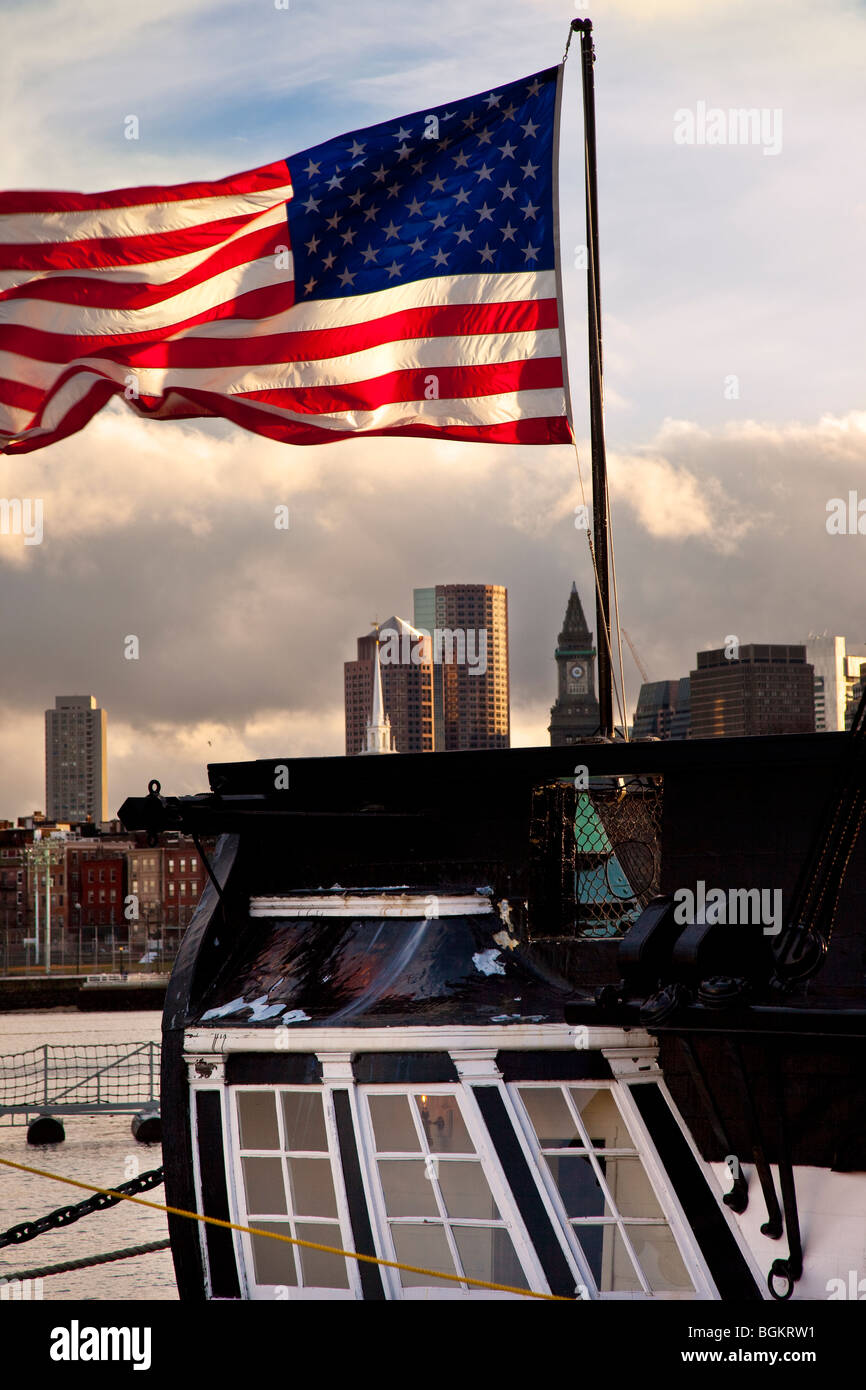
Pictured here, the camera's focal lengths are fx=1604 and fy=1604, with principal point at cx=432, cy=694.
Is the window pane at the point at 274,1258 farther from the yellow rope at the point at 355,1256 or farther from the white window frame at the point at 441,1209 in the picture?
the white window frame at the point at 441,1209

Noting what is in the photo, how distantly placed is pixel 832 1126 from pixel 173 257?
410 inches

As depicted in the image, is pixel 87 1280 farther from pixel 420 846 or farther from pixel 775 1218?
pixel 775 1218

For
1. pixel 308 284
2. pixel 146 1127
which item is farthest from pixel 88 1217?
pixel 308 284

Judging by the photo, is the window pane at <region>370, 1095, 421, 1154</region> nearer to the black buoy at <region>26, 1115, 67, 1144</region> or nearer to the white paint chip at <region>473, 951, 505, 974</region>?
the white paint chip at <region>473, 951, 505, 974</region>

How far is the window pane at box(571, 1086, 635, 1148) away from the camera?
37.4 ft

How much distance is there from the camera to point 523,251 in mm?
15539

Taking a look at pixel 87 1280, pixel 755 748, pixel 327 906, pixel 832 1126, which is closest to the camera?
pixel 832 1126

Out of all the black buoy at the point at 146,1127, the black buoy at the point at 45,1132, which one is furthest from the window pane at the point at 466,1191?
the black buoy at the point at 45,1132

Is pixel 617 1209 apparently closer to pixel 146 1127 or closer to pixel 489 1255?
pixel 489 1255

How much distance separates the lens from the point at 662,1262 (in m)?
11.2

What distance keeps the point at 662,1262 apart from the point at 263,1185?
118 inches

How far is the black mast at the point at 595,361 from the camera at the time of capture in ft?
48.5

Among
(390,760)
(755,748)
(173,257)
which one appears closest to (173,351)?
(173,257)

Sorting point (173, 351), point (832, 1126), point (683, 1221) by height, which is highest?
point (173, 351)
